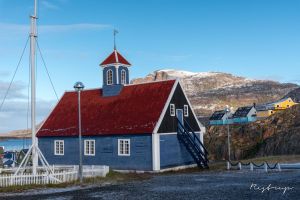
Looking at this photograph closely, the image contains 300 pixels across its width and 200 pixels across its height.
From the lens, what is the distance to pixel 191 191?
19.4 metres

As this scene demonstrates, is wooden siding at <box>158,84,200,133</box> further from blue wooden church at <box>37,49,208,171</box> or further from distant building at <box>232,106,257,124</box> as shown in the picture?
distant building at <box>232,106,257,124</box>

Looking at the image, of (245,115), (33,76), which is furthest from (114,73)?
(245,115)

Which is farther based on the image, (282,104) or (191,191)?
(282,104)

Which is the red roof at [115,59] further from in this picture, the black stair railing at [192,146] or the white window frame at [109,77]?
the black stair railing at [192,146]

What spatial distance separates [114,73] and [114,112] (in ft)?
13.6

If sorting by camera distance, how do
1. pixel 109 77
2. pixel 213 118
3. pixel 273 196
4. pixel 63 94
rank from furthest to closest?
pixel 213 118, pixel 63 94, pixel 109 77, pixel 273 196

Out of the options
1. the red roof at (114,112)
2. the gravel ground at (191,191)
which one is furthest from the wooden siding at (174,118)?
the gravel ground at (191,191)

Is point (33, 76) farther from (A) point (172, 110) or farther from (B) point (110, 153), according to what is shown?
(A) point (172, 110)

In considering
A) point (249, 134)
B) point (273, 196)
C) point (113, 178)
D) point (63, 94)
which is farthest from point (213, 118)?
point (273, 196)

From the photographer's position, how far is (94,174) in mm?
26375

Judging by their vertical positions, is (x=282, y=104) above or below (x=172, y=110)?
above

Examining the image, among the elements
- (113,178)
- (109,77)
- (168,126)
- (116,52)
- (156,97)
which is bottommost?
(113,178)

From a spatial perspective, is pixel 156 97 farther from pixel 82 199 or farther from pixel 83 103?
pixel 82 199

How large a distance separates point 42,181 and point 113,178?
490cm
